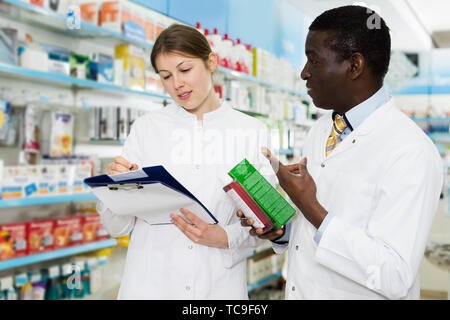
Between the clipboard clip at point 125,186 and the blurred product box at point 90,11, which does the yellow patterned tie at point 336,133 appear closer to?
the clipboard clip at point 125,186

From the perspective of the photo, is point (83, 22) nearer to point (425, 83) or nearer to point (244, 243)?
point (244, 243)

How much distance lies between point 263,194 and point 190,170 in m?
0.43

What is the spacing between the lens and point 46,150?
10.2 feet

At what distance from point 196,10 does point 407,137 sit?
382 centimetres

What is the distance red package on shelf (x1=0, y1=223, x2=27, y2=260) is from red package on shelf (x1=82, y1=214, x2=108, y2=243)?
443 millimetres

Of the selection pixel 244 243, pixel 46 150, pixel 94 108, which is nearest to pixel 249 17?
pixel 94 108

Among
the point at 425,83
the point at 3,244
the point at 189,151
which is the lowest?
the point at 3,244

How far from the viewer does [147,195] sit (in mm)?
1468

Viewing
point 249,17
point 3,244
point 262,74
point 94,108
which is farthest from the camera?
point 249,17

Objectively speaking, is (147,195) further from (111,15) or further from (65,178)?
(111,15)

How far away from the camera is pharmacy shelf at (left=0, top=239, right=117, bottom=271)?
256 centimetres

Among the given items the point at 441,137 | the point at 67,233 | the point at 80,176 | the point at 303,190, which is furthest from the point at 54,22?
the point at 441,137

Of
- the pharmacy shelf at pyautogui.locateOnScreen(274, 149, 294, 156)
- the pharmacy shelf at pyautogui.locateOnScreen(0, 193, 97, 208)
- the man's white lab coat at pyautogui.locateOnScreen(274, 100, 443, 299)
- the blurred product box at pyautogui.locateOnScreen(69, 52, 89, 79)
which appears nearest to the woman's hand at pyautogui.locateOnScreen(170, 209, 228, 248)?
the man's white lab coat at pyautogui.locateOnScreen(274, 100, 443, 299)

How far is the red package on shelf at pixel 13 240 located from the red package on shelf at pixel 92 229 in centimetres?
44
